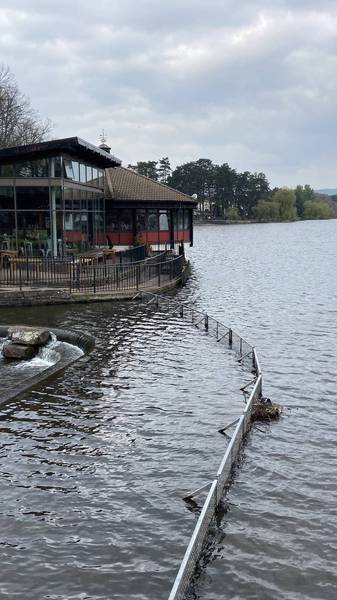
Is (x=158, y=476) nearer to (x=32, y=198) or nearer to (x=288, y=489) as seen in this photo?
(x=288, y=489)

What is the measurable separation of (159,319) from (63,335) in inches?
175

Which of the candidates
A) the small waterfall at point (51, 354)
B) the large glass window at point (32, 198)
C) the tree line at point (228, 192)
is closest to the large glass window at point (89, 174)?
the large glass window at point (32, 198)

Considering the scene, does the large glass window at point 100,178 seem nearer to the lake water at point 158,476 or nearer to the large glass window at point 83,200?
the large glass window at point 83,200

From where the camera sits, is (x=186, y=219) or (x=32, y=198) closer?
(x=32, y=198)

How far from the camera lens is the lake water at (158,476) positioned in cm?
678

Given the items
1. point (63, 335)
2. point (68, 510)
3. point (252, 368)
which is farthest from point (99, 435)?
point (63, 335)

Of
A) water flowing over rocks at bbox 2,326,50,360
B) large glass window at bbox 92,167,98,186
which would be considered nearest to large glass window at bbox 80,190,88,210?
large glass window at bbox 92,167,98,186

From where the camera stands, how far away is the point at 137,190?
1565 inches

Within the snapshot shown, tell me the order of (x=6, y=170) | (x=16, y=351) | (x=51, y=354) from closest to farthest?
(x=16, y=351) < (x=51, y=354) < (x=6, y=170)

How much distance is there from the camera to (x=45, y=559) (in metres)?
6.96

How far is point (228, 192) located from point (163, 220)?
442ft

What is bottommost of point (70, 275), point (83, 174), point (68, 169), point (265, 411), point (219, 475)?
point (265, 411)

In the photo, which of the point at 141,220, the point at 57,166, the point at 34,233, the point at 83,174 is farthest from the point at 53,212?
the point at 141,220

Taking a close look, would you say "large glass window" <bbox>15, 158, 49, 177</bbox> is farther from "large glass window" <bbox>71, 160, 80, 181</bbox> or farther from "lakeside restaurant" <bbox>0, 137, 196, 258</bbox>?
"large glass window" <bbox>71, 160, 80, 181</bbox>
